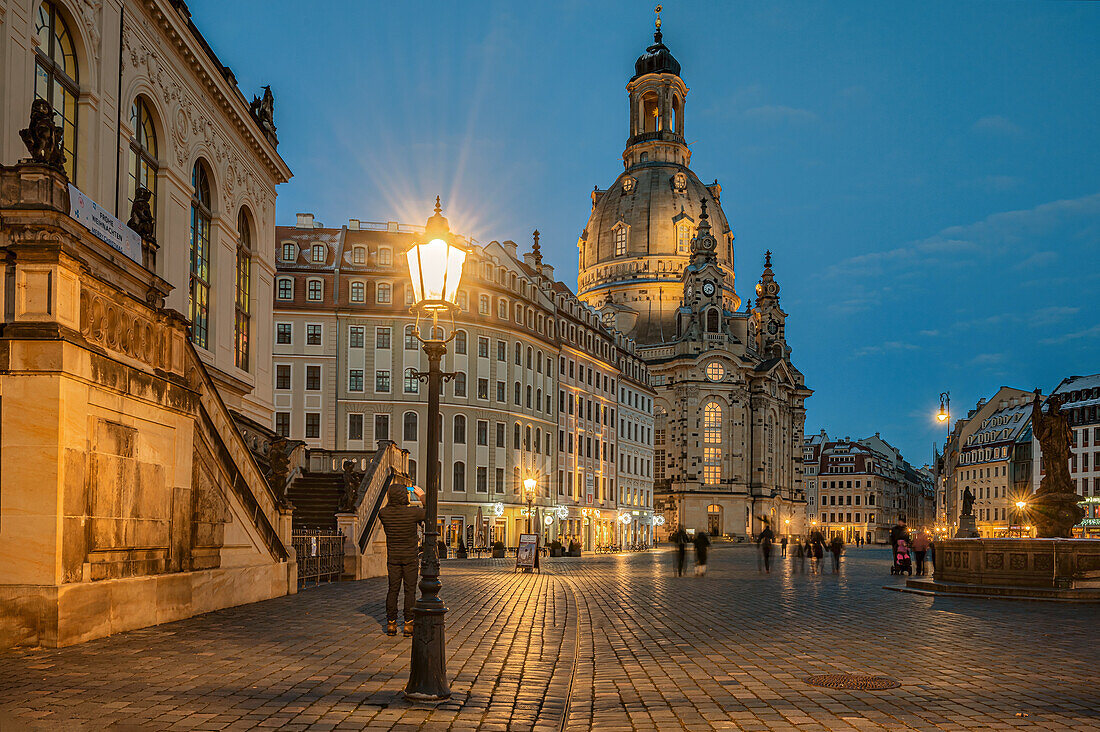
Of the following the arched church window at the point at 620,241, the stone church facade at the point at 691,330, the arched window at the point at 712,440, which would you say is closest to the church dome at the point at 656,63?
the stone church facade at the point at 691,330

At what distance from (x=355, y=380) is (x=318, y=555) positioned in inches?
1654

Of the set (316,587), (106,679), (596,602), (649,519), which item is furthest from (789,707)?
(649,519)

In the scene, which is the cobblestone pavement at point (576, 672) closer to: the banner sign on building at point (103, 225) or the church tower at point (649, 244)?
the banner sign on building at point (103, 225)

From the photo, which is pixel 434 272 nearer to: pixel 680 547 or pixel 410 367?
pixel 680 547

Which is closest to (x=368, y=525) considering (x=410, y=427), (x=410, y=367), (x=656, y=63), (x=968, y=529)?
(x=968, y=529)

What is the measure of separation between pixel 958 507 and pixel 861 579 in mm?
126699

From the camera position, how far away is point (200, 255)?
103 feet

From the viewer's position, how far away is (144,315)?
15773 millimetres

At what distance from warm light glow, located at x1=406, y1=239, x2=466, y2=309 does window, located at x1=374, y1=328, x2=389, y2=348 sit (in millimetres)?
56066

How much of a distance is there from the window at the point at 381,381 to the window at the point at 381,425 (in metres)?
1.58

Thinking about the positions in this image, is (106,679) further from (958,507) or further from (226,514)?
(958,507)

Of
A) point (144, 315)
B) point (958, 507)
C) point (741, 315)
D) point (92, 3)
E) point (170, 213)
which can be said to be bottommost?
point (958, 507)

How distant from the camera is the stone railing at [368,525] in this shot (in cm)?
2792

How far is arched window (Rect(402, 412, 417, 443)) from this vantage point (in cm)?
6706
